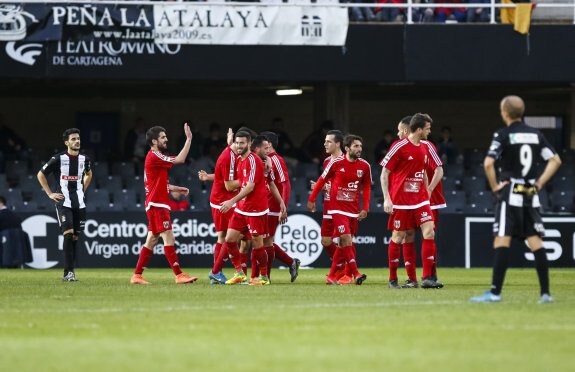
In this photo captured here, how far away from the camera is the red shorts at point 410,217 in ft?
58.3

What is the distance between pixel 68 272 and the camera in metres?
20.1

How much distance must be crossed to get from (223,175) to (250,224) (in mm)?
1120

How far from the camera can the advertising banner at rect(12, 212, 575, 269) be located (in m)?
27.5

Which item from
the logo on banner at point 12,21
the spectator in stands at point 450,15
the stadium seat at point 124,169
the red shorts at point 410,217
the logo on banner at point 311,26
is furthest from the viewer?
the stadium seat at point 124,169

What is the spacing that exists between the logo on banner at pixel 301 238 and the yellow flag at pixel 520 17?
20.4 ft

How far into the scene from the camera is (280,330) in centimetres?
1149

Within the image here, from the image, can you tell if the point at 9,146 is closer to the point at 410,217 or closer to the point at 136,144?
the point at 136,144

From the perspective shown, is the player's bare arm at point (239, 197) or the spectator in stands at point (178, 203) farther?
the spectator in stands at point (178, 203)

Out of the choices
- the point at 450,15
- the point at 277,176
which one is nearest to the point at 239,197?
the point at 277,176

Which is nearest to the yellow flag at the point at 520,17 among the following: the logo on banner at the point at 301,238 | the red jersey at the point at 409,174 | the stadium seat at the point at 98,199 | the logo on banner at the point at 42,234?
the logo on banner at the point at 301,238

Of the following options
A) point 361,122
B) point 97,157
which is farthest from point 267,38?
point 361,122

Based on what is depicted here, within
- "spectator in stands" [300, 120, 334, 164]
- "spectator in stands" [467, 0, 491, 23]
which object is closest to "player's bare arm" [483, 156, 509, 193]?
"spectator in stands" [467, 0, 491, 23]

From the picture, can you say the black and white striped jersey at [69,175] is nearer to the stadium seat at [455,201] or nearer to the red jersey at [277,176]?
the red jersey at [277,176]

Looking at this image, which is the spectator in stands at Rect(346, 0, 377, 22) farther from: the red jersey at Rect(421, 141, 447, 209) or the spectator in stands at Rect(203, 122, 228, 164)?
the red jersey at Rect(421, 141, 447, 209)
